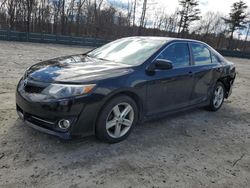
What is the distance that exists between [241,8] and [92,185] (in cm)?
5247

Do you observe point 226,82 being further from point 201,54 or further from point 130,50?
point 130,50

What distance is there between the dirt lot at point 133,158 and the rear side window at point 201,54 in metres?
1.39

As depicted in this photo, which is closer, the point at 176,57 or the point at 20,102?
the point at 20,102

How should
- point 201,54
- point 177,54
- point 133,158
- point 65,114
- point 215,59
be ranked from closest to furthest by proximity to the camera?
point 65,114 < point 133,158 < point 177,54 < point 201,54 < point 215,59

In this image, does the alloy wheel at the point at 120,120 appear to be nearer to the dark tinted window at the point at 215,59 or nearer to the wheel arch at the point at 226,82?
the dark tinted window at the point at 215,59

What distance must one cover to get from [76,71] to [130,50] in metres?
1.31

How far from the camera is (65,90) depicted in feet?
9.64

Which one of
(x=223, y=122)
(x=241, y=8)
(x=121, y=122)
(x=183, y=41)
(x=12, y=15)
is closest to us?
(x=121, y=122)

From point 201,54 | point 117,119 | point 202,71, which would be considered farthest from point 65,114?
point 201,54

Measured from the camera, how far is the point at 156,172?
2885mm

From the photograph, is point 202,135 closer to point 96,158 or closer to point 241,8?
point 96,158

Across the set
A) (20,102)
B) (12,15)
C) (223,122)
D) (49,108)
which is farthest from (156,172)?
(12,15)

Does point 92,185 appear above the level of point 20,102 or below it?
below

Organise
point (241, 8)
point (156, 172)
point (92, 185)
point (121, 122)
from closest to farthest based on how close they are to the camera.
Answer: point (92, 185), point (156, 172), point (121, 122), point (241, 8)
